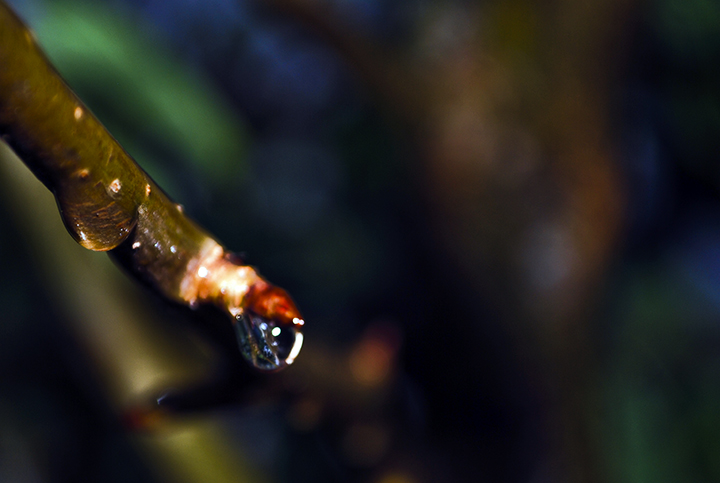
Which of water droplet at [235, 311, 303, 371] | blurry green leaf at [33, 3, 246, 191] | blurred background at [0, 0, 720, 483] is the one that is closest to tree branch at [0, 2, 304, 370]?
water droplet at [235, 311, 303, 371]

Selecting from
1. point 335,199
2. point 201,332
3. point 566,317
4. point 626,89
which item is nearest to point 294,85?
point 335,199

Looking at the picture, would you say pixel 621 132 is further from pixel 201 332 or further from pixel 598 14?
pixel 201 332

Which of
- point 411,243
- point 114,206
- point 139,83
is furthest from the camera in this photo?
point 411,243

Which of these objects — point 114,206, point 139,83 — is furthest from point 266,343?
point 139,83

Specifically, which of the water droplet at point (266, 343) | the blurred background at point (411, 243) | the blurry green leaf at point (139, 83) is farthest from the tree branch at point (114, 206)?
the blurry green leaf at point (139, 83)

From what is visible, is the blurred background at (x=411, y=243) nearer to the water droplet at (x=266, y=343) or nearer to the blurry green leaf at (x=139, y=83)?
the blurry green leaf at (x=139, y=83)

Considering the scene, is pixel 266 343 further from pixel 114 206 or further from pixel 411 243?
pixel 411 243
